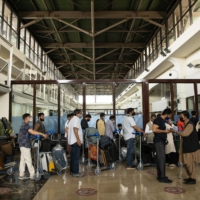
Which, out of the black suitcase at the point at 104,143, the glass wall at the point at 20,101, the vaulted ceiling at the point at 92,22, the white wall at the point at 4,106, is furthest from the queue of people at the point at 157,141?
the vaulted ceiling at the point at 92,22

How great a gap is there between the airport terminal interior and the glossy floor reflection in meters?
0.02

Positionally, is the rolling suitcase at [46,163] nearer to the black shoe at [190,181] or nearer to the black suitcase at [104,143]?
the black suitcase at [104,143]

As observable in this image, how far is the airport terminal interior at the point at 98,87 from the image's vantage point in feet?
12.9

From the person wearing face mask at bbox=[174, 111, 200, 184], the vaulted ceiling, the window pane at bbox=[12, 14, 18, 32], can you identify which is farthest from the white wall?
the person wearing face mask at bbox=[174, 111, 200, 184]

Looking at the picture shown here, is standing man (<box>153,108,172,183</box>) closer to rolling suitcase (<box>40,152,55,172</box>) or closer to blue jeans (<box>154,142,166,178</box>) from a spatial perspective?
blue jeans (<box>154,142,166,178</box>)

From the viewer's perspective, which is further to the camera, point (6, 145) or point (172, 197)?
point (6, 145)

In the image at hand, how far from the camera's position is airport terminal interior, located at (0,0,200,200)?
394 centimetres

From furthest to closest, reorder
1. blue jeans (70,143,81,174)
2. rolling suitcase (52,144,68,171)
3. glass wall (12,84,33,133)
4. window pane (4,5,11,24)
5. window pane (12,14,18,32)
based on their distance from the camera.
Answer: window pane (12,14,18,32) < window pane (4,5,11,24) < glass wall (12,84,33,133) < rolling suitcase (52,144,68,171) < blue jeans (70,143,81,174)

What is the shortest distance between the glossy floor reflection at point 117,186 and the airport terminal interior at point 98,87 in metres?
0.02

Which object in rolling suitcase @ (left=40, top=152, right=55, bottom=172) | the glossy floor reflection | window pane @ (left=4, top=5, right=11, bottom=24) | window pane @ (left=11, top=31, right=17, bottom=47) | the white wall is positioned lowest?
the glossy floor reflection

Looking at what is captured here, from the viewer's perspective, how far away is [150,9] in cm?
1087

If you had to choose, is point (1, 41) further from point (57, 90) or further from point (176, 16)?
point (176, 16)

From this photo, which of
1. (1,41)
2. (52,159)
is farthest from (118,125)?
(1,41)

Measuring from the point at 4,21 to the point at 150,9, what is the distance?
707 centimetres
